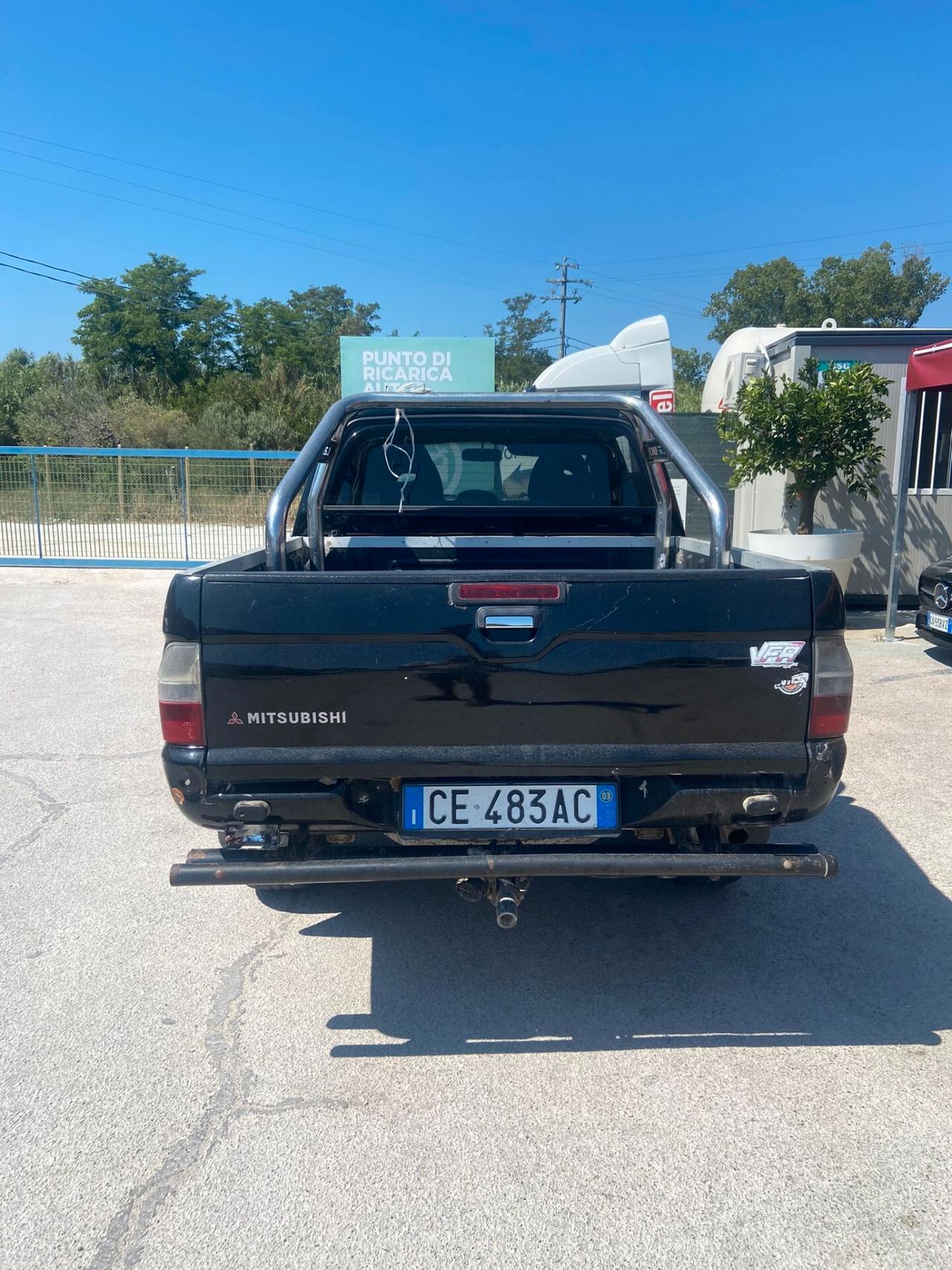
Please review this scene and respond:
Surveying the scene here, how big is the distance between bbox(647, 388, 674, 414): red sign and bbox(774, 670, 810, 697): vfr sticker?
10.4 m

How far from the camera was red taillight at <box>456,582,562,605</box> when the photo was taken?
112 inches

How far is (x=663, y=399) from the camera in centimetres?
1297

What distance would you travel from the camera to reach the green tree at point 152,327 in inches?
1774

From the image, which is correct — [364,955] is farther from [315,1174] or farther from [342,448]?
[342,448]

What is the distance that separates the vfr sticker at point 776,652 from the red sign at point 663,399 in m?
10.4

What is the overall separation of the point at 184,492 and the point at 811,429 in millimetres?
9608

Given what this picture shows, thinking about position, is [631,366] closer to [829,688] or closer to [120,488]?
[120,488]

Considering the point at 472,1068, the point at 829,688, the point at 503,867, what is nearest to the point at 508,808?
the point at 503,867

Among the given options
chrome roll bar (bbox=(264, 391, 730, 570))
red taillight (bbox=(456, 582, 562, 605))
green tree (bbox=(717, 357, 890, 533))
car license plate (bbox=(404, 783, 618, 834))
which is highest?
green tree (bbox=(717, 357, 890, 533))

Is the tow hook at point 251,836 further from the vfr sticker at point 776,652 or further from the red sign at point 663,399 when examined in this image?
the red sign at point 663,399

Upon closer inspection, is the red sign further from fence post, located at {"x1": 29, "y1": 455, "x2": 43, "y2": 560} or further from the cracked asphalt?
fence post, located at {"x1": 29, "y1": 455, "x2": 43, "y2": 560}

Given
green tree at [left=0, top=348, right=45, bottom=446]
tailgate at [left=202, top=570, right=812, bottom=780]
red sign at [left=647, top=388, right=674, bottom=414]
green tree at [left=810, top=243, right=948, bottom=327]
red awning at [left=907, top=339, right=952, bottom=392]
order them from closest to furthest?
tailgate at [left=202, top=570, right=812, bottom=780], red awning at [left=907, top=339, right=952, bottom=392], red sign at [left=647, top=388, right=674, bottom=414], green tree at [left=0, top=348, right=45, bottom=446], green tree at [left=810, top=243, right=948, bottom=327]

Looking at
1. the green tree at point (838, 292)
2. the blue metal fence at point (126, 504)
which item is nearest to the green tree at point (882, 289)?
the green tree at point (838, 292)

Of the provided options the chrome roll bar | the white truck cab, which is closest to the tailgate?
the chrome roll bar
